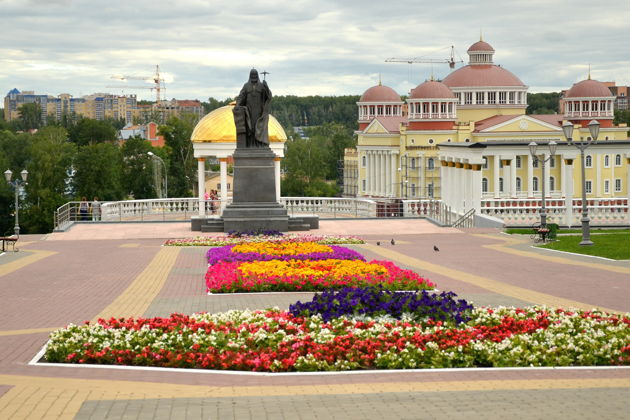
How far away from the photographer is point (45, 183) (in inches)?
3260

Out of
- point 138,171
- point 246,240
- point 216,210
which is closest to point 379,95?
point 138,171

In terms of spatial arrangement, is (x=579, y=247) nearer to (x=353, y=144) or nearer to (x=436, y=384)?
(x=436, y=384)

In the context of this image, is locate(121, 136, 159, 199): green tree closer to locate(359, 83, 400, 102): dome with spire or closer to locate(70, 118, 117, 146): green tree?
locate(70, 118, 117, 146): green tree

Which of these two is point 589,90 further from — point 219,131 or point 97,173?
point 219,131

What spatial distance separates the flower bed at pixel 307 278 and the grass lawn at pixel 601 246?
25.8ft

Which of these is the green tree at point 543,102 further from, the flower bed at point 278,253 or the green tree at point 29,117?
the flower bed at point 278,253

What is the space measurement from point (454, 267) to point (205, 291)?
7.14 m

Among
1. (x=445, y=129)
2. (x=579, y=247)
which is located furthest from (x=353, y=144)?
(x=579, y=247)

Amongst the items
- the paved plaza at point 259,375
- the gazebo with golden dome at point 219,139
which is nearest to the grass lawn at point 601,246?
the paved plaza at point 259,375

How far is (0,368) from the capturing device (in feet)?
39.0

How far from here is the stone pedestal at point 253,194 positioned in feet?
115

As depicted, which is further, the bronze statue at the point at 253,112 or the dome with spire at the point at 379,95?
the dome with spire at the point at 379,95

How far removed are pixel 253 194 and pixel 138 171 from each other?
54.8m

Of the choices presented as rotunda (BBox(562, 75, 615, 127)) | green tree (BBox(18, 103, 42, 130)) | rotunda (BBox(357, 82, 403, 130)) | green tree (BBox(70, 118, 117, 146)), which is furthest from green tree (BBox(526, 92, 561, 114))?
green tree (BBox(70, 118, 117, 146))
